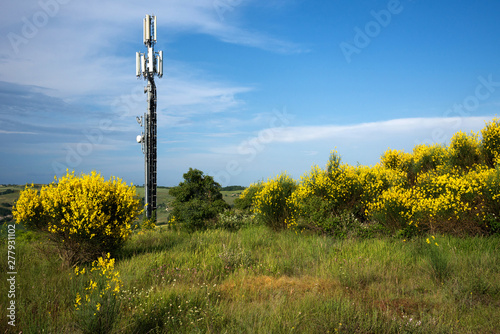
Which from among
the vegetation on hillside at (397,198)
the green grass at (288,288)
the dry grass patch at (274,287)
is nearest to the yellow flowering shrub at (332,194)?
the vegetation on hillside at (397,198)

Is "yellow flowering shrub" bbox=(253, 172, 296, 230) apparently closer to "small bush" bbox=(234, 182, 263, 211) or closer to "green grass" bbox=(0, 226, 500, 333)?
"green grass" bbox=(0, 226, 500, 333)

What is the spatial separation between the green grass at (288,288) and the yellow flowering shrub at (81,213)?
45cm

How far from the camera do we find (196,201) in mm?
10867

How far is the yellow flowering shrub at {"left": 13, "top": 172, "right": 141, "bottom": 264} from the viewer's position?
6.17m

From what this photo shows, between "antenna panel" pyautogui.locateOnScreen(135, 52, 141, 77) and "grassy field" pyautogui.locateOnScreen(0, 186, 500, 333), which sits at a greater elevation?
"antenna panel" pyautogui.locateOnScreen(135, 52, 141, 77)

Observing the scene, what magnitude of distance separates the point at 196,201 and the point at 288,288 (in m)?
6.40

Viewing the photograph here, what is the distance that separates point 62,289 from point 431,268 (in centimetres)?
563

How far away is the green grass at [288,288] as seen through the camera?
3660 millimetres

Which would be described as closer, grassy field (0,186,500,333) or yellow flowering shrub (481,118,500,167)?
grassy field (0,186,500,333)

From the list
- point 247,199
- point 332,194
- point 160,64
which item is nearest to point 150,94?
point 160,64

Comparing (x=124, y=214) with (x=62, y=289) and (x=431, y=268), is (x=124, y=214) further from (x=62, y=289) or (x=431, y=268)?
(x=431, y=268)

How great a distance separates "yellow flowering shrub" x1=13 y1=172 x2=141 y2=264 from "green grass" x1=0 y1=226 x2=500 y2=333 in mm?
449

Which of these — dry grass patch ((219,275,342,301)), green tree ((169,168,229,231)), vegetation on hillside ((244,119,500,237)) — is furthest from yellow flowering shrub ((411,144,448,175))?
dry grass patch ((219,275,342,301))

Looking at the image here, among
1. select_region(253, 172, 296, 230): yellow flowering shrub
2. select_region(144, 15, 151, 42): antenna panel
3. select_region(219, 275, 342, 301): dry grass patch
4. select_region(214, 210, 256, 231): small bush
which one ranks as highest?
select_region(144, 15, 151, 42): antenna panel
